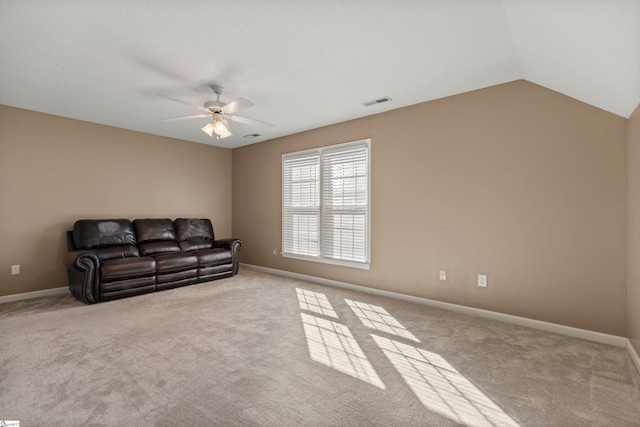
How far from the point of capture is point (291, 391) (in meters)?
2.03

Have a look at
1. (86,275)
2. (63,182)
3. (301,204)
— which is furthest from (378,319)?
(63,182)

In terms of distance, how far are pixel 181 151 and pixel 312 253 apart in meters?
3.29

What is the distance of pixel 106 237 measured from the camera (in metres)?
4.62

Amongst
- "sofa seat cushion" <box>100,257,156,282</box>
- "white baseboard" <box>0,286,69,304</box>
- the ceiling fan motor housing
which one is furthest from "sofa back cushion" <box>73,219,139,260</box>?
the ceiling fan motor housing

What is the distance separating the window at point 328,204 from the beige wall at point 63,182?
219 cm

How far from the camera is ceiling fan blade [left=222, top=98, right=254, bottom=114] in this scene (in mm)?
3096

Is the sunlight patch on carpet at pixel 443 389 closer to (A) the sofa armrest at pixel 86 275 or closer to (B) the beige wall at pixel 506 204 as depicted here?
(B) the beige wall at pixel 506 204

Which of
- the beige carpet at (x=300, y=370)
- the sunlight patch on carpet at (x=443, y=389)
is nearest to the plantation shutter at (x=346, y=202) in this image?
the beige carpet at (x=300, y=370)

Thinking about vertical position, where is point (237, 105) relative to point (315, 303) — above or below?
above

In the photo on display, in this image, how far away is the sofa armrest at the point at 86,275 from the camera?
12.6 feet

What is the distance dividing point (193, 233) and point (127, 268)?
5.15 ft

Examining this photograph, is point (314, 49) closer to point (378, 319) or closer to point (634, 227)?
point (378, 319)

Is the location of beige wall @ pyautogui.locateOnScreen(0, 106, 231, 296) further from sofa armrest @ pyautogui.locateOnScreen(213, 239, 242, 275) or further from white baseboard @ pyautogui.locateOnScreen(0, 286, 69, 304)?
sofa armrest @ pyautogui.locateOnScreen(213, 239, 242, 275)

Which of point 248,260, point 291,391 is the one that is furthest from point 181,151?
point 291,391
